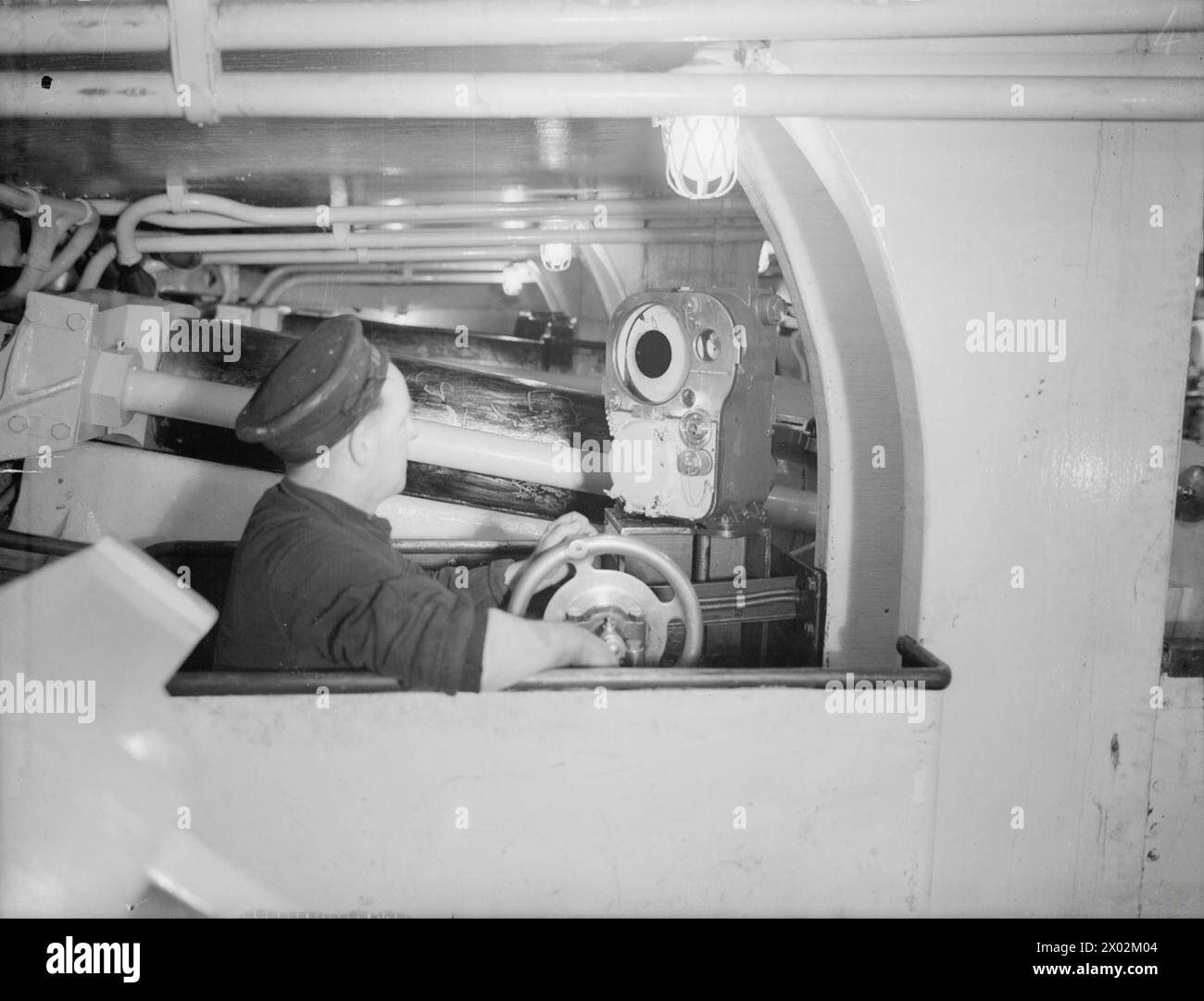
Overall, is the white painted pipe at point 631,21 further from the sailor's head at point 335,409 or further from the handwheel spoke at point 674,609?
the handwheel spoke at point 674,609

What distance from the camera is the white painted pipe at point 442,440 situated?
224 cm

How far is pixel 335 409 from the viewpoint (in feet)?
4.37

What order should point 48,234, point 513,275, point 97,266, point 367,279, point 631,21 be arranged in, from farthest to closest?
point 367,279
point 513,275
point 97,266
point 48,234
point 631,21

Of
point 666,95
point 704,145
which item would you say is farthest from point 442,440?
point 666,95

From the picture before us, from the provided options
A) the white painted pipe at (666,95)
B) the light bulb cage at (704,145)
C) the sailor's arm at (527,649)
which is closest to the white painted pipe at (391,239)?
the light bulb cage at (704,145)

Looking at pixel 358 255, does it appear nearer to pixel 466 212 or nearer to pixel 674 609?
pixel 466 212

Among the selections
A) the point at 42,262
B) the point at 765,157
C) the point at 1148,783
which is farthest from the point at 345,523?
the point at 42,262

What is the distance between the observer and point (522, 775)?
1378 millimetres

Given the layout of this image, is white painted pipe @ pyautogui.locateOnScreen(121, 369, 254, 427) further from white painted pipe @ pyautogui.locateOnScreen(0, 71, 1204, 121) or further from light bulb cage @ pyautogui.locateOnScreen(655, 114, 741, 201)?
light bulb cage @ pyautogui.locateOnScreen(655, 114, 741, 201)

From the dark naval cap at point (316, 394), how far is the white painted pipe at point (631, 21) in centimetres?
43

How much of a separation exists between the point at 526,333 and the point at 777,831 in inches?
160

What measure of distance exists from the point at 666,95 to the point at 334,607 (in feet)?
3.05

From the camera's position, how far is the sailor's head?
1313mm

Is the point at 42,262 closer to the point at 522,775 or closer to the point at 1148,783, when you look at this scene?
the point at 522,775
